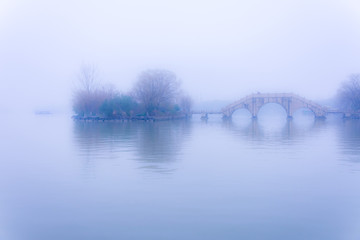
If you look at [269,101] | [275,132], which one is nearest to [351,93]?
[269,101]

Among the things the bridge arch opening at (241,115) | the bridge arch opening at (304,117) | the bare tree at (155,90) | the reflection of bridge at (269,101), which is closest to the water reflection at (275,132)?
the bare tree at (155,90)

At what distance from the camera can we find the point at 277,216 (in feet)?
23.5

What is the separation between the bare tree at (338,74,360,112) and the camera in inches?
2616

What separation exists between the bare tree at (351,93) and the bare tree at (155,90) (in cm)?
3501

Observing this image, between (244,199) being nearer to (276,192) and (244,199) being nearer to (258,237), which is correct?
(276,192)

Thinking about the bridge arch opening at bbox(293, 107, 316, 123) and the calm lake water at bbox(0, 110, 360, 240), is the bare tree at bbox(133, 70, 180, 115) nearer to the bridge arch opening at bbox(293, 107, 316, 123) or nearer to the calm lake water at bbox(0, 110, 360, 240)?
the bridge arch opening at bbox(293, 107, 316, 123)

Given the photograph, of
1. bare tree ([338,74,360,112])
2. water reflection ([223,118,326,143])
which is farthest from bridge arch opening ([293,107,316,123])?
water reflection ([223,118,326,143])

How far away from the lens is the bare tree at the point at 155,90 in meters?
57.2

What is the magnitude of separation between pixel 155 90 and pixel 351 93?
39.4 meters

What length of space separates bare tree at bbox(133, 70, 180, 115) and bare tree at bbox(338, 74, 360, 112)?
35011mm

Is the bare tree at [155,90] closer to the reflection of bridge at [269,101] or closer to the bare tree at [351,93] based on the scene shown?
the reflection of bridge at [269,101]

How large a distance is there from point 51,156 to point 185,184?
840 centimetres

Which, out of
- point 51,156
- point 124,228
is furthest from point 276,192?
point 51,156

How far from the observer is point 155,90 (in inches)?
2272
